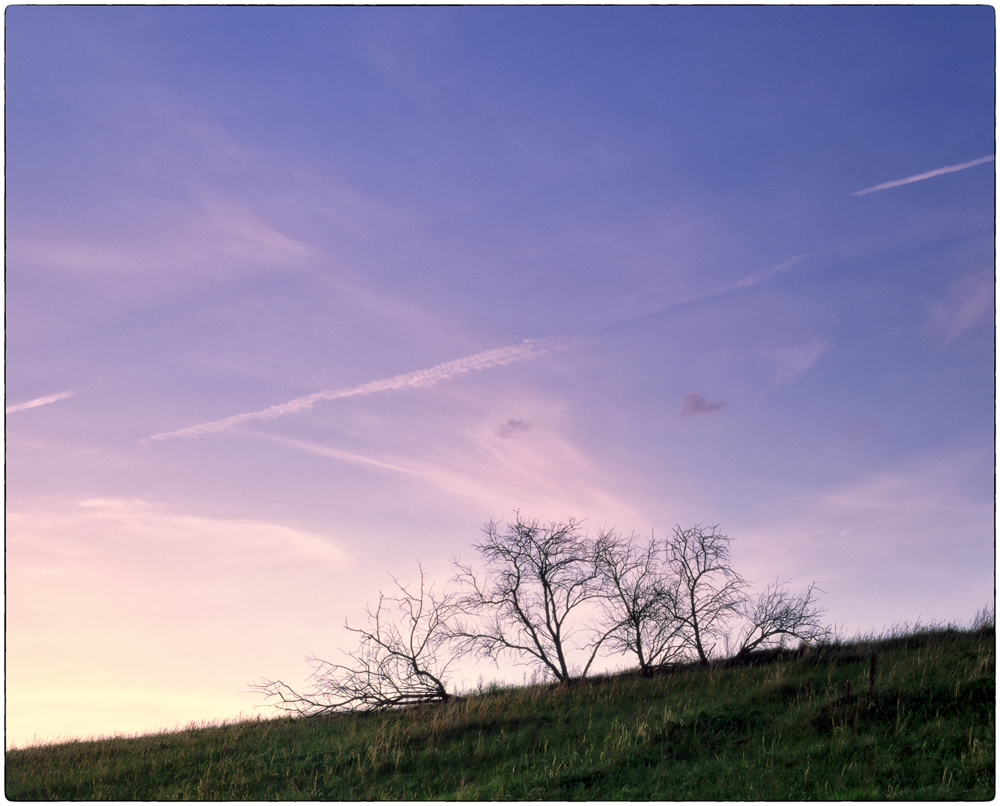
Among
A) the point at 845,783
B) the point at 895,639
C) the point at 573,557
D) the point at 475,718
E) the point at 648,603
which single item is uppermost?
the point at 573,557

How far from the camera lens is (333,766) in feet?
54.1

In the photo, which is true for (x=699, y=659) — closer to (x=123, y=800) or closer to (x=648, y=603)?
(x=648, y=603)

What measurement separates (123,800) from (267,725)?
620 centimetres

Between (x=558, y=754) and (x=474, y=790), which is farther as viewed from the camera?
(x=558, y=754)

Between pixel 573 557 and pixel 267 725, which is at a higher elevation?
pixel 573 557

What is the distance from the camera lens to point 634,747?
1552 centimetres

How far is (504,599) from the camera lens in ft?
82.4

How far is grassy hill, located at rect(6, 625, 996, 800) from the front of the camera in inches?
531

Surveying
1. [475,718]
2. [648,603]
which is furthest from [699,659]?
A: [475,718]

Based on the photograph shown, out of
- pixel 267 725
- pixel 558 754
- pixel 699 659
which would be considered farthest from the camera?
pixel 699 659

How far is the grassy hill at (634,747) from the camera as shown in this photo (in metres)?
13.5

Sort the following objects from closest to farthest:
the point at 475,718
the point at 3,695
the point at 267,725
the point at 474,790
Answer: the point at 3,695
the point at 474,790
the point at 475,718
the point at 267,725

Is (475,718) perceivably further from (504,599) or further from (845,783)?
(845,783)

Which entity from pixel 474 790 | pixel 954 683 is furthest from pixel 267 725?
pixel 954 683
